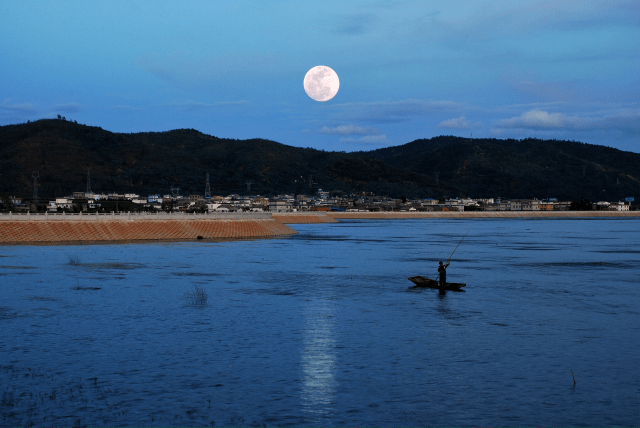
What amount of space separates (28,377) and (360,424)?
1182 cm

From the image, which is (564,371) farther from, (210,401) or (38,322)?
(38,322)

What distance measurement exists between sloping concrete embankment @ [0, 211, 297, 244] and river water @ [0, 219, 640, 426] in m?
36.8

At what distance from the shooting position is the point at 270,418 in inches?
742

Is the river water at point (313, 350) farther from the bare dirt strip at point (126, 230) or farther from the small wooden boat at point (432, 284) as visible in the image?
the bare dirt strip at point (126, 230)

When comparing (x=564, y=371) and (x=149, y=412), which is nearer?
(x=149, y=412)

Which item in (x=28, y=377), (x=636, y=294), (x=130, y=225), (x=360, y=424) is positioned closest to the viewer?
(x=360, y=424)

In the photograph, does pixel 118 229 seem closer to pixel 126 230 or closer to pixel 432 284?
pixel 126 230

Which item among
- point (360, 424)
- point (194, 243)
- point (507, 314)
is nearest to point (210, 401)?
point (360, 424)

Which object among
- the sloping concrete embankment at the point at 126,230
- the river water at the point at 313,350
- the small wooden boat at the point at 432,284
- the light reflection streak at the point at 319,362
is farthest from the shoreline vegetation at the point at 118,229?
the light reflection streak at the point at 319,362

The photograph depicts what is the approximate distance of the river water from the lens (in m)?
19.6

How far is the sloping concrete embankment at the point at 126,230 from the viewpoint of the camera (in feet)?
301

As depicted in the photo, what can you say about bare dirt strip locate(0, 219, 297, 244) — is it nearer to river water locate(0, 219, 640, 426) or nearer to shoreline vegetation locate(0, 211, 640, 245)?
shoreline vegetation locate(0, 211, 640, 245)

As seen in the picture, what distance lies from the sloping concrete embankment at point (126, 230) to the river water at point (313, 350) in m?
36.8

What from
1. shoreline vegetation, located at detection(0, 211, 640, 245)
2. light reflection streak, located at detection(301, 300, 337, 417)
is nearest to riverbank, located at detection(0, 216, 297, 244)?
shoreline vegetation, located at detection(0, 211, 640, 245)
